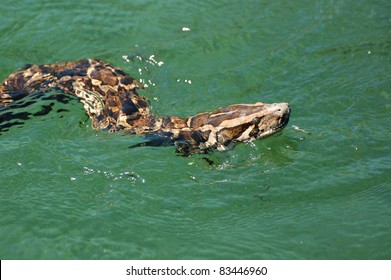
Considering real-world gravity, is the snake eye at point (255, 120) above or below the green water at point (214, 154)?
above

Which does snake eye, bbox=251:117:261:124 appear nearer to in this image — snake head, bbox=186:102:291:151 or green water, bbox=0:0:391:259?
snake head, bbox=186:102:291:151

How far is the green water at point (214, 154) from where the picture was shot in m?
6.84

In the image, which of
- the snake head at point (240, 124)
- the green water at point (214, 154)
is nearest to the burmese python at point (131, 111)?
the snake head at point (240, 124)

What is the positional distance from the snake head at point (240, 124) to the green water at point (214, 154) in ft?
0.75

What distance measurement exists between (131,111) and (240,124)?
5.86ft

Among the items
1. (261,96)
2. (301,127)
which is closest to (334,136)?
(301,127)

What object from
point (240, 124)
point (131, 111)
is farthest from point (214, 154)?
point (131, 111)

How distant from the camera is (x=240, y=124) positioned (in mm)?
8086

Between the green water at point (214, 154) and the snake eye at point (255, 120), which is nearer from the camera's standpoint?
the green water at point (214, 154)

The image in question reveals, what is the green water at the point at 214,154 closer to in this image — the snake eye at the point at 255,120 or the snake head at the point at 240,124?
the snake head at the point at 240,124

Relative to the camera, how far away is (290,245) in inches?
263

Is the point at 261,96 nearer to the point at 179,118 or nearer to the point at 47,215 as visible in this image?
the point at 179,118

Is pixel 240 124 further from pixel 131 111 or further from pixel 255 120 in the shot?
pixel 131 111

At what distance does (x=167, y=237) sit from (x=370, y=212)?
2243 millimetres
